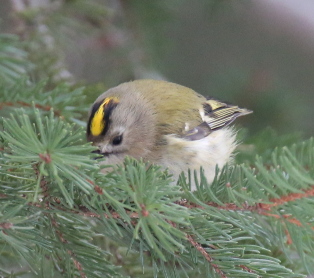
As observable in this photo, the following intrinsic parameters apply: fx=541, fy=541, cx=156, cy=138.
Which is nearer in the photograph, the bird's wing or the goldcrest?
the goldcrest

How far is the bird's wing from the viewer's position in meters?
1.90

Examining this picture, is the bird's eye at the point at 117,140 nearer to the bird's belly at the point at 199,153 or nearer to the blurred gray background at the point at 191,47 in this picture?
the bird's belly at the point at 199,153

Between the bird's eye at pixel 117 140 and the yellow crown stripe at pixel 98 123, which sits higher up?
the yellow crown stripe at pixel 98 123

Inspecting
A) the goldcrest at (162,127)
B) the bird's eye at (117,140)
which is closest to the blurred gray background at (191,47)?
the goldcrest at (162,127)

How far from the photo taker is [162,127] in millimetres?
1820

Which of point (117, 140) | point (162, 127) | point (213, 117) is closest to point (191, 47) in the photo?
point (213, 117)

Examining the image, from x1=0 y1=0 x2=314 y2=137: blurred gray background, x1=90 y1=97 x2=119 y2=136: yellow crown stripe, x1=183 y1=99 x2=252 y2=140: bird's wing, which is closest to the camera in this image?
x1=90 y1=97 x2=119 y2=136: yellow crown stripe

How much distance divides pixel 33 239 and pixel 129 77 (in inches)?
63.6

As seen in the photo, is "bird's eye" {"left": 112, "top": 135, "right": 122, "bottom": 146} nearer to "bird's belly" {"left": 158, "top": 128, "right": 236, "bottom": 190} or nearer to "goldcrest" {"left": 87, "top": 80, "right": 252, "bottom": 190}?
"goldcrest" {"left": 87, "top": 80, "right": 252, "bottom": 190}

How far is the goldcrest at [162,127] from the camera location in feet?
5.49

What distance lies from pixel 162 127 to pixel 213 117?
1.18ft

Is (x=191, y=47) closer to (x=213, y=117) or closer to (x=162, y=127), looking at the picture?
(x=213, y=117)

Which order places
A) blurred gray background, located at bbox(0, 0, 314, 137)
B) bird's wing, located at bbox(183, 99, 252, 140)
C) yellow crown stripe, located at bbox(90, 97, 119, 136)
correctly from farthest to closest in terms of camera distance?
blurred gray background, located at bbox(0, 0, 314, 137), bird's wing, located at bbox(183, 99, 252, 140), yellow crown stripe, located at bbox(90, 97, 119, 136)

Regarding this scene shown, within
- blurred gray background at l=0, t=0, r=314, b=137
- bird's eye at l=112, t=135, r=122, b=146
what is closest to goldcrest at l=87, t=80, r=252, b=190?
bird's eye at l=112, t=135, r=122, b=146
